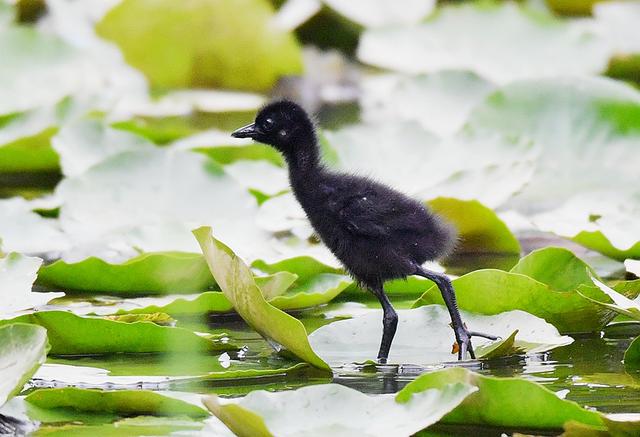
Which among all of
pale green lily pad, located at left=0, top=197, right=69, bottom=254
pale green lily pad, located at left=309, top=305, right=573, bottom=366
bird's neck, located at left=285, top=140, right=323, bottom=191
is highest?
bird's neck, located at left=285, top=140, right=323, bottom=191

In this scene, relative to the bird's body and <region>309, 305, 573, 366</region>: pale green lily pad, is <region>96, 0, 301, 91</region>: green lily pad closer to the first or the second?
the bird's body

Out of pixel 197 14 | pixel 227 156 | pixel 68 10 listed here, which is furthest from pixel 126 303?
pixel 68 10

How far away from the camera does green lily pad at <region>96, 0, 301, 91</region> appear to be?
5.66 meters

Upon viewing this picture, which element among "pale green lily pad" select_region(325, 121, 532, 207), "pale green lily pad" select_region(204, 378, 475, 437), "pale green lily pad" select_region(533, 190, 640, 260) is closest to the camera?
"pale green lily pad" select_region(204, 378, 475, 437)

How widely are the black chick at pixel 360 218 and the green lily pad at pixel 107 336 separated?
422 millimetres

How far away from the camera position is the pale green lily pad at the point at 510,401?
1884 millimetres

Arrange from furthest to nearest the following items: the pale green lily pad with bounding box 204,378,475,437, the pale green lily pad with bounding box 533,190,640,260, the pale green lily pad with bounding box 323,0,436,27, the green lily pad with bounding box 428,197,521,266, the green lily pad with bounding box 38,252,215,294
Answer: the pale green lily pad with bounding box 323,0,436,27 < the green lily pad with bounding box 428,197,521,266 < the pale green lily pad with bounding box 533,190,640,260 < the green lily pad with bounding box 38,252,215,294 < the pale green lily pad with bounding box 204,378,475,437

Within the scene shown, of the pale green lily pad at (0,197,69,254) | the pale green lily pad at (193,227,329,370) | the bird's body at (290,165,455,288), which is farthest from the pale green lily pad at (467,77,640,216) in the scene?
the pale green lily pad at (193,227,329,370)

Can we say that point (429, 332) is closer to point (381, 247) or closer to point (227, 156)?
point (381, 247)

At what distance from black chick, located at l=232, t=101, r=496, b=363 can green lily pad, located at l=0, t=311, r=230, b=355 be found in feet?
1.38

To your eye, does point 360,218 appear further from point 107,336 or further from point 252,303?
point 107,336

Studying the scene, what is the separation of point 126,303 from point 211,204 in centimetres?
79

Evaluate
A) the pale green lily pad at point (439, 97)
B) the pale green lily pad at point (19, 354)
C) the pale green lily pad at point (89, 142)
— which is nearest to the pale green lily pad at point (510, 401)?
the pale green lily pad at point (19, 354)

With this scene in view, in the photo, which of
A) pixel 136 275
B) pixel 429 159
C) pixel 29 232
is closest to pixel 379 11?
pixel 429 159
